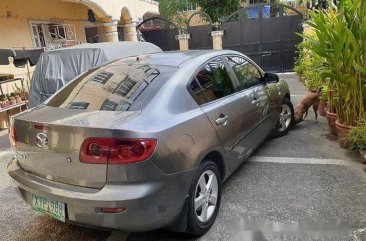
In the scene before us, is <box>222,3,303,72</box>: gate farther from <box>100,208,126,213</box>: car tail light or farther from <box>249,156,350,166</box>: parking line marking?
<box>100,208,126,213</box>: car tail light

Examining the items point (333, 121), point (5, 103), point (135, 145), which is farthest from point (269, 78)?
point (5, 103)

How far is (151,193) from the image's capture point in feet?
7.29

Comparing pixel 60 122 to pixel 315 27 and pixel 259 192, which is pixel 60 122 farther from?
pixel 315 27

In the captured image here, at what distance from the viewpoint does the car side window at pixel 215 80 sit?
10.2 ft

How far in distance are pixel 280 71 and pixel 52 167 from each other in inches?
472

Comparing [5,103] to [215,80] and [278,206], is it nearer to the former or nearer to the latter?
[215,80]

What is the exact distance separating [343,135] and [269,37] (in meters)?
9.63

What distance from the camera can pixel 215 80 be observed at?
131 inches

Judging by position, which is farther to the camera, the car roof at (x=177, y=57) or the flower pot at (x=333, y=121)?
the flower pot at (x=333, y=121)

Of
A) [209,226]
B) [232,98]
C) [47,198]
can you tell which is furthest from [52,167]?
[232,98]

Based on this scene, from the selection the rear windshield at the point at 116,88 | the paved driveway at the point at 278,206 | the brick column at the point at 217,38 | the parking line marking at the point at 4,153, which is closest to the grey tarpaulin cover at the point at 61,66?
the parking line marking at the point at 4,153

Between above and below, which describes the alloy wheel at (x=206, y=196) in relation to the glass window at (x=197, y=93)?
below

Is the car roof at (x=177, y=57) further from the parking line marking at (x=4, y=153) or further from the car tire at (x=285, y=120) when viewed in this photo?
the parking line marking at (x=4, y=153)

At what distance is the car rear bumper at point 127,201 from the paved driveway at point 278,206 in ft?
1.93
